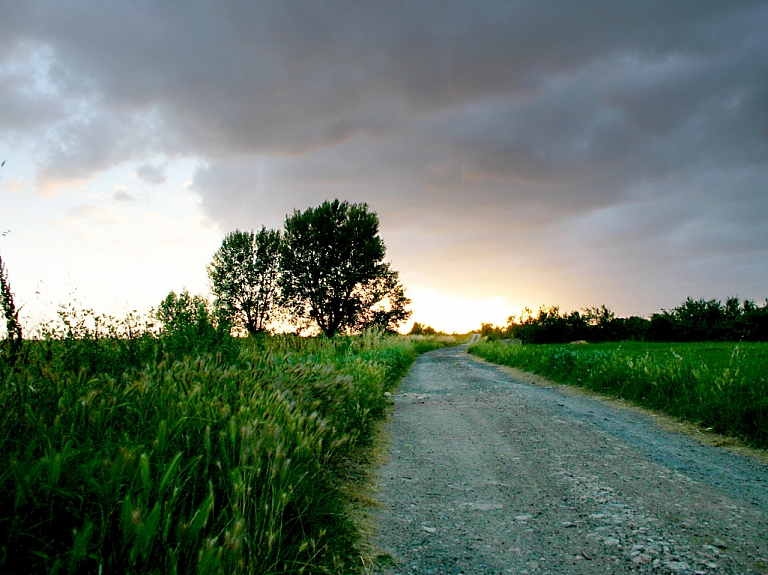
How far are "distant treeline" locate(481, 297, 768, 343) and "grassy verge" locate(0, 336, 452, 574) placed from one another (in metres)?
28.9

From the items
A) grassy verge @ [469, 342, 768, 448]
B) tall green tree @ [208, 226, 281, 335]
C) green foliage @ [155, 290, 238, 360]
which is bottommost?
grassy verge @ [469, 342, 768, 448]

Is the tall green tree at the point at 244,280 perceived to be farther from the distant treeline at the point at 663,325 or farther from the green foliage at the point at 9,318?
the green foliage at the point at 9,318

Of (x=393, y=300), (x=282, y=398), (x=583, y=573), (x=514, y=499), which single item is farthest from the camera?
(x=393, y=300)

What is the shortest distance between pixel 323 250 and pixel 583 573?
34444mm

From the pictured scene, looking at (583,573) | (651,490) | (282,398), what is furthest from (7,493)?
(651,490)

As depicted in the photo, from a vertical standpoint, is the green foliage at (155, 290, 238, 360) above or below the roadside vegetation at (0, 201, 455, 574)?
above

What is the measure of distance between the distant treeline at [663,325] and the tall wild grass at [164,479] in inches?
1126

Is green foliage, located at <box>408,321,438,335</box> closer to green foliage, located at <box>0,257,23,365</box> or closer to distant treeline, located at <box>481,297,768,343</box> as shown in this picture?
distant treeline, located at <box>481,297,768,343</box>

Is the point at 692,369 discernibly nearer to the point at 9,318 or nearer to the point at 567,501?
the point at 567,501

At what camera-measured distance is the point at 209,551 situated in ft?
5.96

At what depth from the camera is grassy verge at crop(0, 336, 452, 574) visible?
1.86 meters

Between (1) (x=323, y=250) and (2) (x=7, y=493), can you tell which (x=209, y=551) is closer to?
(2) (x=7, y=493)

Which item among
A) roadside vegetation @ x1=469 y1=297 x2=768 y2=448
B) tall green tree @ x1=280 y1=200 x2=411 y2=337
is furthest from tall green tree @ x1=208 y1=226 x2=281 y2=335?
roadside vegetation @ x1=469 y1=297 x2=768 y2=448

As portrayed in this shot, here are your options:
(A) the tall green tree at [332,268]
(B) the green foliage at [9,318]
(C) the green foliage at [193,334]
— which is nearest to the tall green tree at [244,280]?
(A) the tall green tree at [332,268]
